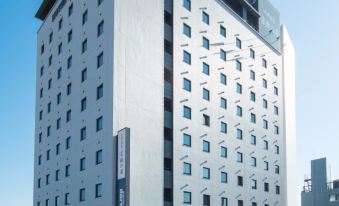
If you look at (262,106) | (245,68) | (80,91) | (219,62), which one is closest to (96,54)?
(80,91)

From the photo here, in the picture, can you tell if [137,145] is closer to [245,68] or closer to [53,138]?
[53,138]

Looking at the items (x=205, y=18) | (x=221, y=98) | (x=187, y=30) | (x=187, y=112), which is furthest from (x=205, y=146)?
(x=205, y=18)

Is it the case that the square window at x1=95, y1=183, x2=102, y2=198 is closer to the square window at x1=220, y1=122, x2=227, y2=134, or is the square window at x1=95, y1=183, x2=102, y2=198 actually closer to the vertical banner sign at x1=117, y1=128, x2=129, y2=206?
the vertical banner sign at x1=117, y1=128, x2=129, y2=206

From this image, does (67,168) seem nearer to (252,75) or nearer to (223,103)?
(223,103)

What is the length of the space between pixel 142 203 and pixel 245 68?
2328 centimetres

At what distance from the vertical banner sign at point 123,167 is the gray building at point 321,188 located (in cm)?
5661

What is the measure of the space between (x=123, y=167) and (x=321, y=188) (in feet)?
192

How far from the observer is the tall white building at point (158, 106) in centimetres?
3334

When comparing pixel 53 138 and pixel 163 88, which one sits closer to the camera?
pixel 163 88

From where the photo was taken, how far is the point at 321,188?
260 feet

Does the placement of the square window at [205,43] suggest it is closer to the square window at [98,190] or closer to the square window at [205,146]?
the square window at [205,146]

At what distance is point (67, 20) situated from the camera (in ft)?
144

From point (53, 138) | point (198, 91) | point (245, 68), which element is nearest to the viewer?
point (198, 91)

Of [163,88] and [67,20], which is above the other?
[67,20]
